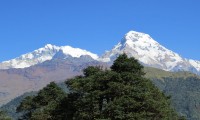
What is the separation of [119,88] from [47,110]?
32867 mm

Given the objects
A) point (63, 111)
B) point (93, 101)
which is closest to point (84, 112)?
point (93, 101)

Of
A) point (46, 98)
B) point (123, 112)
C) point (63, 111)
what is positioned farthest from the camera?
point (46, 98)

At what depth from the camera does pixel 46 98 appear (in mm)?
111812

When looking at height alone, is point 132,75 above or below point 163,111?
above

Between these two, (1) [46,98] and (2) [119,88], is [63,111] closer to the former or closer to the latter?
(1) [46,98]

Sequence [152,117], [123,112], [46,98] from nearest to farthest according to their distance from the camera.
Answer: [123,112] → [152,117] → [46,98]

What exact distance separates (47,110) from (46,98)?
539 inches

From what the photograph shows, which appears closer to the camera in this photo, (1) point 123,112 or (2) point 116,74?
(1) point 123,112

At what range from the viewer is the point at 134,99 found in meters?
68.9

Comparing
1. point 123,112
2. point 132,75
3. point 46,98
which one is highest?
point 46,98

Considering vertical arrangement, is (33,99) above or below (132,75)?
above

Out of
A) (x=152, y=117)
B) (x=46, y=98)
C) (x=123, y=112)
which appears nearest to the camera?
(x=123, y=112)

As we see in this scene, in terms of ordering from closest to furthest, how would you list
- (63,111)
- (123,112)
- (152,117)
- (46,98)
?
(123,112) < (152,117) < (63,111) < (46,98)

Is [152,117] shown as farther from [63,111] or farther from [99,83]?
[63,111]
